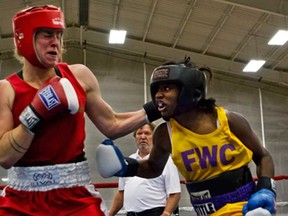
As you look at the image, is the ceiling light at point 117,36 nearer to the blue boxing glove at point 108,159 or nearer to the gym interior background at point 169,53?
the gym interior background at point 169,53

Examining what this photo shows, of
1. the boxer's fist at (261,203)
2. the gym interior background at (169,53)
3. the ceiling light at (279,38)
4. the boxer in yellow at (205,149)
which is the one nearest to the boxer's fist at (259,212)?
the boxer's fist at (261,203)

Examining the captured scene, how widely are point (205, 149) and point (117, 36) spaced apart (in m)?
8.57

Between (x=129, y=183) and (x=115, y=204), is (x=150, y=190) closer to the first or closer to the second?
(x=129, y=183)

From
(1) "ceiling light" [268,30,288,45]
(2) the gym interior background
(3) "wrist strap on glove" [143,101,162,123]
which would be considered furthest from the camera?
(2) the gym interior background

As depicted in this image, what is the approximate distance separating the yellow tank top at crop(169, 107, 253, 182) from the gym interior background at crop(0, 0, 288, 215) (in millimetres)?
7117

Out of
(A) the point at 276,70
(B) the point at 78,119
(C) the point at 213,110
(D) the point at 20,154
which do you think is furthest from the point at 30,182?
(A) the point at 276,70

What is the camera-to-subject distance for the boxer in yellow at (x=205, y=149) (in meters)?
2.04

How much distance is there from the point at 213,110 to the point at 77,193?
73cm

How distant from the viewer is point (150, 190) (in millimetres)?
3492

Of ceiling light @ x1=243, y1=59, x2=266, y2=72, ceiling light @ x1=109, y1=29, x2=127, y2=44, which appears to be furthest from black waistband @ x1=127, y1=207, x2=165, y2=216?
ceiling light @ x1=243, y1=59, x2=266, y2=72

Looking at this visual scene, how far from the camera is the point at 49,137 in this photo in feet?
5.87

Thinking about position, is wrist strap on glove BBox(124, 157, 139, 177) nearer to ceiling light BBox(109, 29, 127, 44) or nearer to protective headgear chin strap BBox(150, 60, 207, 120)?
protective headgear chin strap BBox(150, 60, 207, 120)

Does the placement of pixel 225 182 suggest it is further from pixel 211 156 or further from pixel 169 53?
pixel 169 53

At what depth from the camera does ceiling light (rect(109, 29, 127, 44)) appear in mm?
10131
